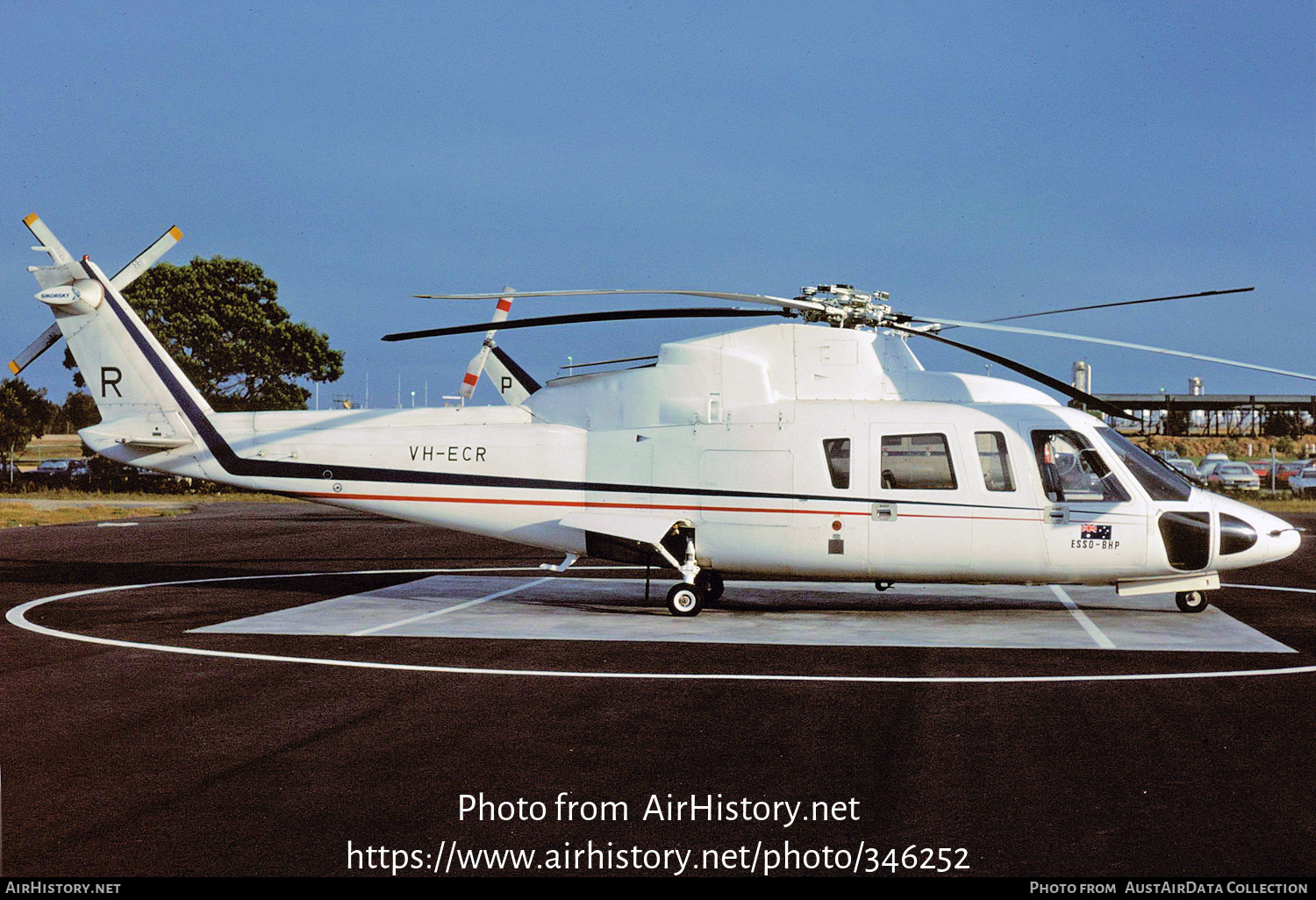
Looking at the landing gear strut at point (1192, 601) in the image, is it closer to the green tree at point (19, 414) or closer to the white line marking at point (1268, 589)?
the white line marking at point (1268, 589)

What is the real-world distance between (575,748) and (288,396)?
6076 centimetres

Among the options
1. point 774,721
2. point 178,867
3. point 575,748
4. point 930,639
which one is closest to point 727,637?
point 930,639

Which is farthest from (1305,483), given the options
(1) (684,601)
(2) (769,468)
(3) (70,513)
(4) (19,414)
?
(4) (19,414)

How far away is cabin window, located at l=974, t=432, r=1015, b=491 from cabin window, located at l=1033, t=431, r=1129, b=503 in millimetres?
433

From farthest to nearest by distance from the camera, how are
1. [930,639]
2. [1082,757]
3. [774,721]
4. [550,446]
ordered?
[550,446] < [930,639] < [774,721] < [1082,757]

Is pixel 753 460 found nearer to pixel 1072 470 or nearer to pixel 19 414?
pixel 1072 470

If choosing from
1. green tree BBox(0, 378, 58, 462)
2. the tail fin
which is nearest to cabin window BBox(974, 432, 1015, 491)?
the tail fin

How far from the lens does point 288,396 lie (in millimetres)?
64625

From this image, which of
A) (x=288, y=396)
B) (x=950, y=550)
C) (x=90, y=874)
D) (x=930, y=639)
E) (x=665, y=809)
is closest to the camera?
(x=90, y=874)

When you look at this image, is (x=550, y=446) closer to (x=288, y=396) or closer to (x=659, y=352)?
(x=659, y=352)

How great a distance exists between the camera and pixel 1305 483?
196 ft

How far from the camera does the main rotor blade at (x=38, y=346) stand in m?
16.6

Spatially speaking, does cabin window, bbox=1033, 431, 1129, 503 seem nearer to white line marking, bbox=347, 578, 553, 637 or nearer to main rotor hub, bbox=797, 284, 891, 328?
main rotor hub, bbox=797, 284, 891, 328

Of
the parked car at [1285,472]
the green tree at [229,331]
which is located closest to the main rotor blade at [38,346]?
the green tree at [229,331]
